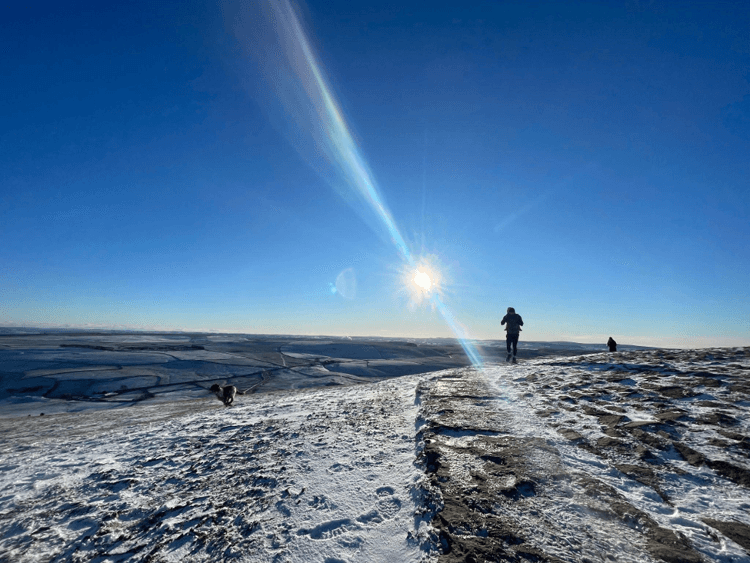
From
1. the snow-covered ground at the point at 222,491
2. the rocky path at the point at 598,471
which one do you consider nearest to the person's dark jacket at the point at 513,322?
the rocky path at the point at 598,471

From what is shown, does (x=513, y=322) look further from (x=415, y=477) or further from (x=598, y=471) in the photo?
(x=415, y=477)

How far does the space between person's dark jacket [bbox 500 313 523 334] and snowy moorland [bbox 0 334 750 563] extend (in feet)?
20.3

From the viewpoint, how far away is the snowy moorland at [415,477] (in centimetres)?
237

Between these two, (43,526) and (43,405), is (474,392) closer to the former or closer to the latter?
(43,526)

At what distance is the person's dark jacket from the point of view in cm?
1299

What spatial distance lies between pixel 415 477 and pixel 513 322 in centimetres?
1114

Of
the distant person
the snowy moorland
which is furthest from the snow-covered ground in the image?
the distant person

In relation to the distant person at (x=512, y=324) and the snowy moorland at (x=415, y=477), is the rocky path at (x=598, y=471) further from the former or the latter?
the distant person at (x=512, y=324)

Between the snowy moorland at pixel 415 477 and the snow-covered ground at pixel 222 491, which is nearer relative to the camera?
the snowy moorland at pixel 415 477

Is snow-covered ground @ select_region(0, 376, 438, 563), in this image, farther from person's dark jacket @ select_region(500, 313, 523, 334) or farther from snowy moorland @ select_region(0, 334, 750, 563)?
person's dark jacket @ select_region(500, 313, 523, 334)

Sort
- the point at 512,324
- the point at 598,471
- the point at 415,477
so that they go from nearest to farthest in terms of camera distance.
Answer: the point at 598,471, the point at 415,477, the point at 512,324

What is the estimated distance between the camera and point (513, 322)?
42.8ft

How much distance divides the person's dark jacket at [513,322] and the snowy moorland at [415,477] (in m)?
6.17

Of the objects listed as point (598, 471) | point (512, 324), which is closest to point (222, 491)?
point (598, 471)
